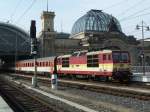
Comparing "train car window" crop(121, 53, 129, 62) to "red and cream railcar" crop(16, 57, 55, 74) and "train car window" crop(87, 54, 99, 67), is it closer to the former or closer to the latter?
"train car window" crop(87, 54, 99, 67)

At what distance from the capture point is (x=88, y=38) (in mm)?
128125

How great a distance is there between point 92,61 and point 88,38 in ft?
275

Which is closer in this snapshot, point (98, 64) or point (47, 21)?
point (98, 64)

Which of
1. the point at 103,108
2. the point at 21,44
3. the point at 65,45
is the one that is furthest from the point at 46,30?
the point at 103,108

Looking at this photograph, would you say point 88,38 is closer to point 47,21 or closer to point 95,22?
point 95,22

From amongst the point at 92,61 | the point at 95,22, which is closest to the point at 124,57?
the point at 92,61

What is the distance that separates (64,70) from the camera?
56.1 metres

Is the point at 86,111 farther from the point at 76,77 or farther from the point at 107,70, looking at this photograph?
the point at 76,77

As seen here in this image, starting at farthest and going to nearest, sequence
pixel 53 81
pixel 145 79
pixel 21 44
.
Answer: pixel 21 44 < pixel 145 79 < pixel 53 81

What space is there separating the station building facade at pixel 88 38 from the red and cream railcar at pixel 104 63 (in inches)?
2841

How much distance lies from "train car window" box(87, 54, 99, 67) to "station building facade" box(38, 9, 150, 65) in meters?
74.3

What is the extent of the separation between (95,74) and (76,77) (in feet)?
28.8

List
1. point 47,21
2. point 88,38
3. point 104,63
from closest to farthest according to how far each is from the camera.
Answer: point 104,63 → point 88,38 → point 47,21

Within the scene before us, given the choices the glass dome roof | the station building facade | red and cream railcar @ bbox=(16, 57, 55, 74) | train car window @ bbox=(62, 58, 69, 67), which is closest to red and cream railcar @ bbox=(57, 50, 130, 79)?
train car window @ bbox=(62, 58, 69, 67)
